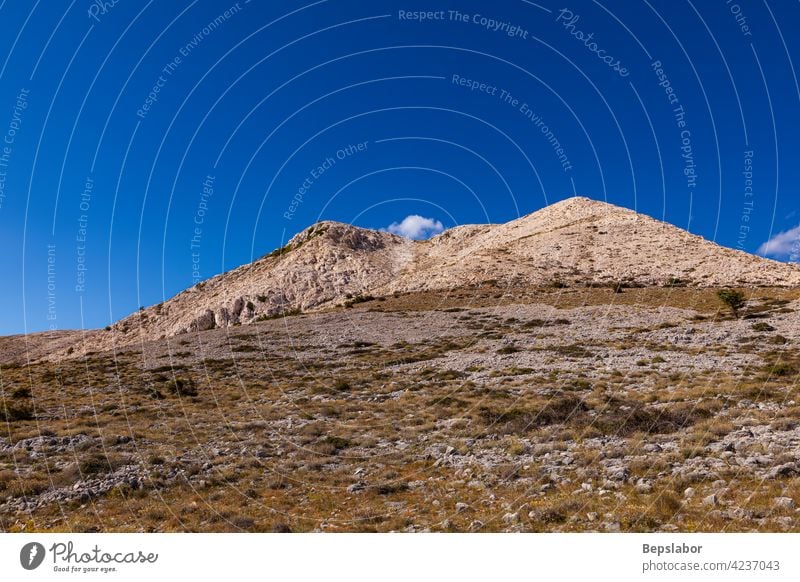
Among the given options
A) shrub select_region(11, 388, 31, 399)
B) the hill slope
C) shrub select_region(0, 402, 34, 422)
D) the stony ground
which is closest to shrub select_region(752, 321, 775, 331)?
the stony ground

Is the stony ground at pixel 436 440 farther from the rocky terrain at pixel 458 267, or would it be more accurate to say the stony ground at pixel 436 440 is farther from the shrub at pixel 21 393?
the rocky terrain at pixel 458 267

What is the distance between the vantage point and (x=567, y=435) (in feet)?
53.5

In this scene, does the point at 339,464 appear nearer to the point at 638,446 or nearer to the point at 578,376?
the point at 638,446

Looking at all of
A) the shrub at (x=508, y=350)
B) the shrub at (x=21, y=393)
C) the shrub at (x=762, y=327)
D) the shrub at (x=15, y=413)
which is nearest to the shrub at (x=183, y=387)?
the shrub at (x=15, y=413)

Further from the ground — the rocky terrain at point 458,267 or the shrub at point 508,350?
the rocky terrain at point 458,267

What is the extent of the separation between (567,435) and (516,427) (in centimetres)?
217

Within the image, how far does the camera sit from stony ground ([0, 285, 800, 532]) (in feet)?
36.8

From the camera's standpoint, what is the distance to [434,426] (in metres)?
19.7
